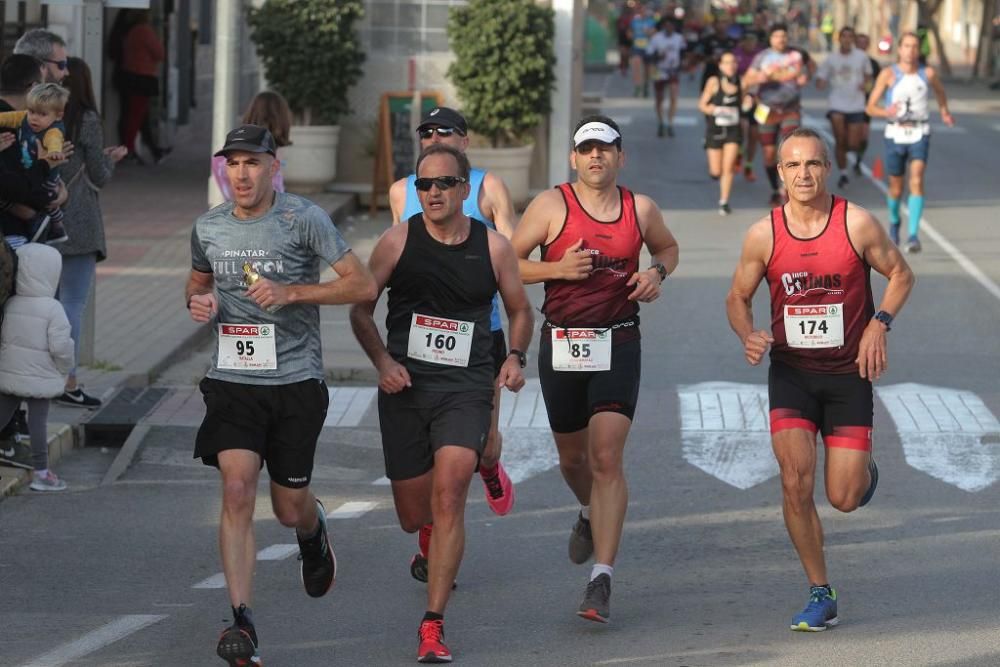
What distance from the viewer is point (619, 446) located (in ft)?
24.1

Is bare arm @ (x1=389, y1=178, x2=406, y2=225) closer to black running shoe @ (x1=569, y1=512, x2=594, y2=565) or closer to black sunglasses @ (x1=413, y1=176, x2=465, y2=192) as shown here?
black sunglasses @ (x1=413, y1=176, x2=465, y2=192)

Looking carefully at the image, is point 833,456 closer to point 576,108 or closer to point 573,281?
point 573,281

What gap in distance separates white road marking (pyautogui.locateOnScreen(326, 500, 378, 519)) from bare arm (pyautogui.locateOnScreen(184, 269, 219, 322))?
2.37 metres

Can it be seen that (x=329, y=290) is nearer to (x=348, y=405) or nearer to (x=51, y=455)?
(x=51, y=455)

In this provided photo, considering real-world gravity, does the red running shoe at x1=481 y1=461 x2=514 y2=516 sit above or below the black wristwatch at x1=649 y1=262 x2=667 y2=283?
below

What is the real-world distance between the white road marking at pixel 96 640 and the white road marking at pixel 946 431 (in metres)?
4.42

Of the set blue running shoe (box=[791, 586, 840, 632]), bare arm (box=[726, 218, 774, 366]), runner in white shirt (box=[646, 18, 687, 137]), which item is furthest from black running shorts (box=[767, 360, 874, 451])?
runner in white shirt (box=[646, 18, 687, 137])

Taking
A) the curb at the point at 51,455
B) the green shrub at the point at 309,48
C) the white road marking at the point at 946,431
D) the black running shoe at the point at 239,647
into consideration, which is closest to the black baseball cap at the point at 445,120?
the black running shoe at the point at 239,647

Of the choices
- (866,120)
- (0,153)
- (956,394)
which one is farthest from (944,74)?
(0,153)

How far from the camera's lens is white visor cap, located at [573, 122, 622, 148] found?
748 centimetres

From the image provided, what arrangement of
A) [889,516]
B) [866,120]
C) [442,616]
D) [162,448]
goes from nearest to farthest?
1. [442,616]
2. [889,516]
3. [162,448]
4. [866,120]

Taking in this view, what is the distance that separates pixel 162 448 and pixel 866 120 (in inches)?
612

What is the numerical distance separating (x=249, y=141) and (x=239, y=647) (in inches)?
68.9

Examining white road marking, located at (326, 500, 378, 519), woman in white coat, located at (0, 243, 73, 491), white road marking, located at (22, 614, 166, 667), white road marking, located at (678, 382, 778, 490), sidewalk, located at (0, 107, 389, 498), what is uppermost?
woman in white coat, located at (0, 243, 73, 491)
